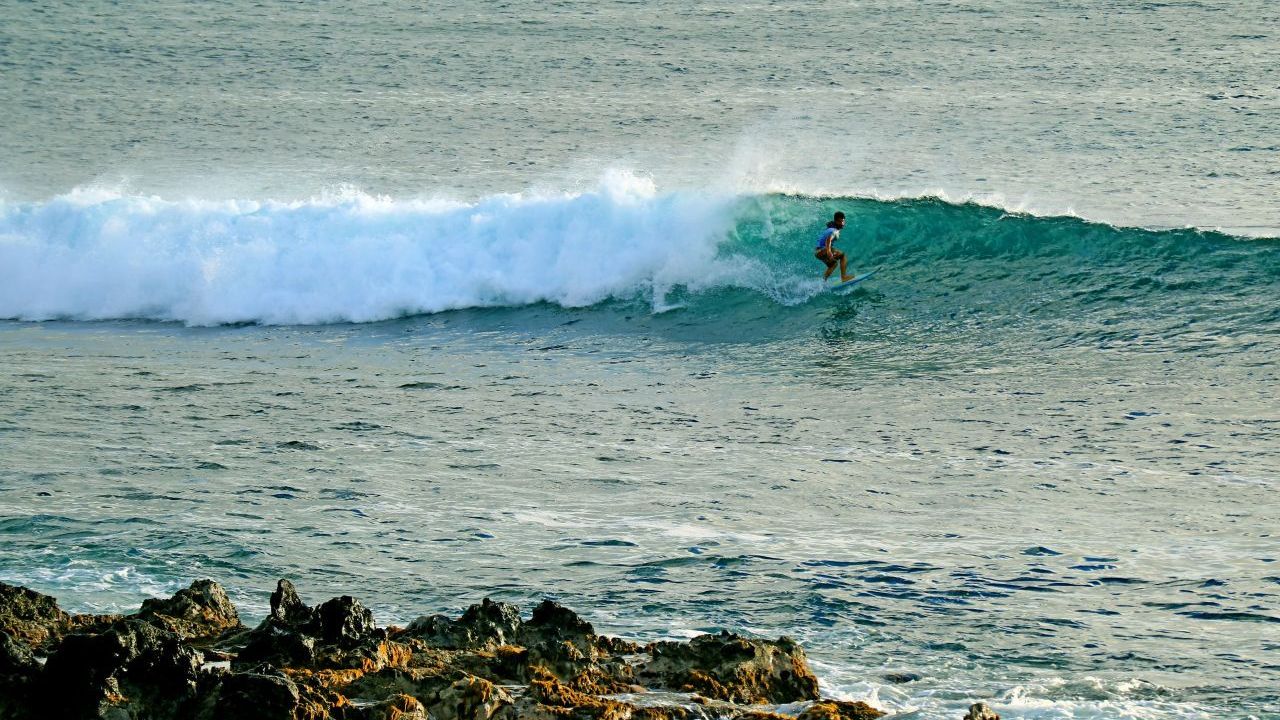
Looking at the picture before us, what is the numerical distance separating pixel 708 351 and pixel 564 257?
4467 mm

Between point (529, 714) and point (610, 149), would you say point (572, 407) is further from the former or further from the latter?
point (610, 149)

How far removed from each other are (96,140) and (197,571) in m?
25.2

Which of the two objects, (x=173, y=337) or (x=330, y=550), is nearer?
(x=330, y=550)

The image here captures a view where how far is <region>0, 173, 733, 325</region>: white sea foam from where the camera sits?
19562mm

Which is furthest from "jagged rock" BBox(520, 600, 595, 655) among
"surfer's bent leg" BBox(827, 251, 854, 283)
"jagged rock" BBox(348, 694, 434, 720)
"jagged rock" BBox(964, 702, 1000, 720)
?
"surfer's bent leg" BBox(827, 251, 854, 283)

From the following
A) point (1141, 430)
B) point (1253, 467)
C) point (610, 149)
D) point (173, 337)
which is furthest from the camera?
point (610, 149)

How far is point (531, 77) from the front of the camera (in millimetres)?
35531

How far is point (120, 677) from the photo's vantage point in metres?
6.43

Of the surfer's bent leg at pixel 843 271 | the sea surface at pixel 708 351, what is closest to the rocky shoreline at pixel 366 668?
the sea surface at pixel 708 351

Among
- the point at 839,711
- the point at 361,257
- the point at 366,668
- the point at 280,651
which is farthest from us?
the point at 361,257

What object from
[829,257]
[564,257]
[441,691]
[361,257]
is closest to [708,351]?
[829,257]

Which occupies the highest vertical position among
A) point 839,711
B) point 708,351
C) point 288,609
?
point 708,351

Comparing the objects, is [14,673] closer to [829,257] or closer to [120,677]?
[120,677]

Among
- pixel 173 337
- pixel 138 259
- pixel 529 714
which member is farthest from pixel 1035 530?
pixel 138 259
